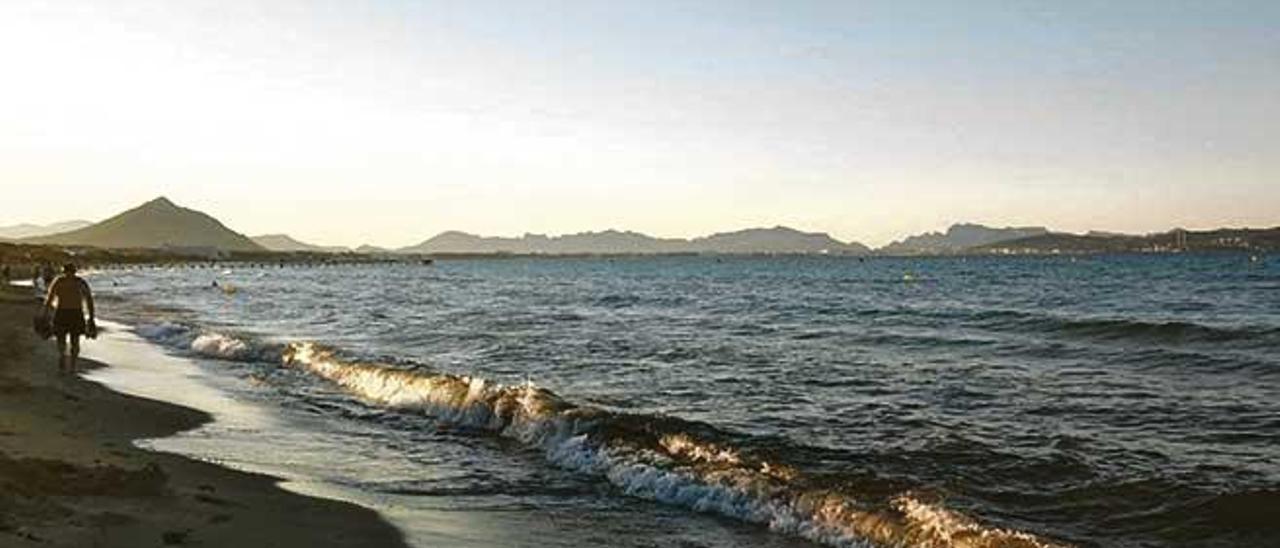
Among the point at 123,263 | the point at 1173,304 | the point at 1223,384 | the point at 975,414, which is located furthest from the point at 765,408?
the point at 123,263

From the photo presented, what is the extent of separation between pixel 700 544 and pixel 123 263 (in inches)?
7439

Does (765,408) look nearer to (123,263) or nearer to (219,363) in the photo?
(219,363)

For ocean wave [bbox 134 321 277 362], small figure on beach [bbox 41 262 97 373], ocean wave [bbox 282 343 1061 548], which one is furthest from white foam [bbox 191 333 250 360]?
ocean wave [bbox 282 343 1061 548]

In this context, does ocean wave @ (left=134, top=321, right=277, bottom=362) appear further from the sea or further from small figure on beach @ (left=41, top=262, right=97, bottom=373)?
small figure on beach @ (left=41, top=262, right=97, bottom=373)

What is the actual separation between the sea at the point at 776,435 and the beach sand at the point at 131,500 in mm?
640

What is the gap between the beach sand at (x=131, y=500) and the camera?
9094mm

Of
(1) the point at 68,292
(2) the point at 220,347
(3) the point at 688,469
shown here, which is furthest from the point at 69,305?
(3) the point at 688,469

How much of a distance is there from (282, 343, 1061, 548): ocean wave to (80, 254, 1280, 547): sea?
45 mm

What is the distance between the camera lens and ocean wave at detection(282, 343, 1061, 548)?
35.9 feet

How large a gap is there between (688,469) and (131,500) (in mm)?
6341

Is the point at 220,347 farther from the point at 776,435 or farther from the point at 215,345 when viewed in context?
the point at 776,435

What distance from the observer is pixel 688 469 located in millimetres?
13656

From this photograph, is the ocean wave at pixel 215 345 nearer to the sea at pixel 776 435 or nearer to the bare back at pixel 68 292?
the sea at pixel 776 435

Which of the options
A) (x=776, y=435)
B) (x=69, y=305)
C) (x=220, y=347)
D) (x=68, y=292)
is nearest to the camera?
(x=776, y=435)
